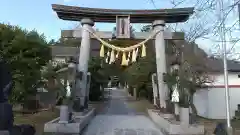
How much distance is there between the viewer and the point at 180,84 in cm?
1196

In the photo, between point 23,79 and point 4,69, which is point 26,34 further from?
point 4,69

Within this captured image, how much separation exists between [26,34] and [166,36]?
8.51m

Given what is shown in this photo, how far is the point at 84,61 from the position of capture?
52.9 ft

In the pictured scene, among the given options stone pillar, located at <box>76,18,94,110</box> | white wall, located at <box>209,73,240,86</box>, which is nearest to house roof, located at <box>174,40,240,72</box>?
white wall, located at <box>209,73,240,86</box>

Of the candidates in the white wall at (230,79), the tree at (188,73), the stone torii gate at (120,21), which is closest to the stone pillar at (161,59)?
the stone torii gate at (120,21)

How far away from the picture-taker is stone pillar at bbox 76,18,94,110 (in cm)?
1549

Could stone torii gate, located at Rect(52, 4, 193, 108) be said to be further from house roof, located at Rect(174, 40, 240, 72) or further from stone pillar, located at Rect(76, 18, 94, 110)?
house roof, located at Rect(174, 40, 240, 72)

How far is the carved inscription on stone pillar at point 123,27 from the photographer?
1631cm

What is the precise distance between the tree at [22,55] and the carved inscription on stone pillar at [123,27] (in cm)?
491

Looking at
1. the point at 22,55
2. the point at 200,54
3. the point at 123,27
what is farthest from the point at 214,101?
the point at 22,55

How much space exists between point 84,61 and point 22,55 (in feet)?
11.9

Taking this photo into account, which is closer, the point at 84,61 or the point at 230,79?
the point at 84,61

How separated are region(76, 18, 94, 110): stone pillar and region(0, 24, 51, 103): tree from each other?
287cm

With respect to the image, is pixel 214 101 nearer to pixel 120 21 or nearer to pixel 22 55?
pixel 120 21
